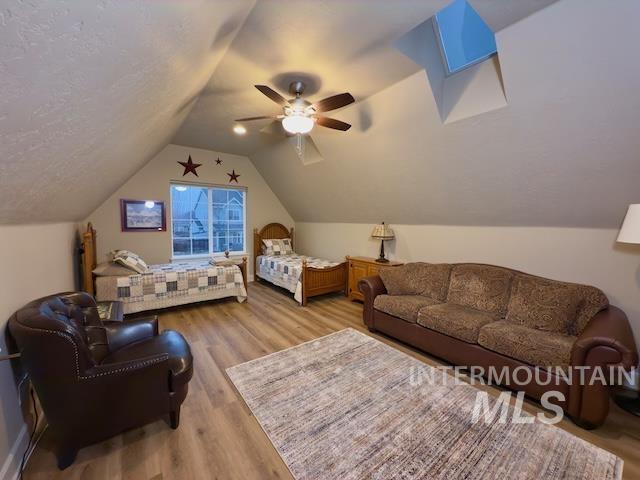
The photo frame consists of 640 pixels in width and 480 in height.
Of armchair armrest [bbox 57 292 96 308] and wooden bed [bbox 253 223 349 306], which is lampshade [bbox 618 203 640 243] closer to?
wooden bed [bbox 253 223 349 306]

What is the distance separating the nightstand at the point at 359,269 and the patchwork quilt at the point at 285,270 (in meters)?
0.36

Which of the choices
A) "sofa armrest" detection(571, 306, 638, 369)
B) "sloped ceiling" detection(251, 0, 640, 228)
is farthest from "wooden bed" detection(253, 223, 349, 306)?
"sofa armrest" detection(571, 306, 638, 369)

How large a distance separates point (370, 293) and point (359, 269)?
41.3 inches

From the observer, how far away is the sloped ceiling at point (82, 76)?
29.5 inches

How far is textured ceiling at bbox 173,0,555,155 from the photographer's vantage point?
1.66 m

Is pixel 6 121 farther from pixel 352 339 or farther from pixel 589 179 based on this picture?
pixel 589 179

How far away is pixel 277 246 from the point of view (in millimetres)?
5598

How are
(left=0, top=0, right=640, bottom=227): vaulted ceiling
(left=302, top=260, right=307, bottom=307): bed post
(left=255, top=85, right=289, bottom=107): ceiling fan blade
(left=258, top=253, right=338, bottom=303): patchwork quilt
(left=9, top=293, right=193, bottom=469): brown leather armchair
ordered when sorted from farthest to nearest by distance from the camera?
(left=258, top=253, right=338, bottom=303): patchwork quilt → (left=302, top=260, right=307, bottom=307): bed post → (left=255, top=85, right=289, bottom=107): ceiling fan blade → (left=9, top=293, right=193, bottom=469): brown leather armchair → (left=0, top=0, right=640, bottom=227): vaulted ceiling

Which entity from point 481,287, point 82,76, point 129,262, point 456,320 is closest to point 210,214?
point 129,262

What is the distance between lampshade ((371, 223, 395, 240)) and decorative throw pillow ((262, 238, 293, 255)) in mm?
2316

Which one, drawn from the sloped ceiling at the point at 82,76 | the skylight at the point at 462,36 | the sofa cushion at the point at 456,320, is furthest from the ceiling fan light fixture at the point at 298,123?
the sofa cushion at the point at 456,320

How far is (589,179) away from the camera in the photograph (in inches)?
85.6

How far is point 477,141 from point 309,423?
2.76 meters

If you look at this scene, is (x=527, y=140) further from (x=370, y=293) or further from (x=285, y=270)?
(x=285, y=270)
